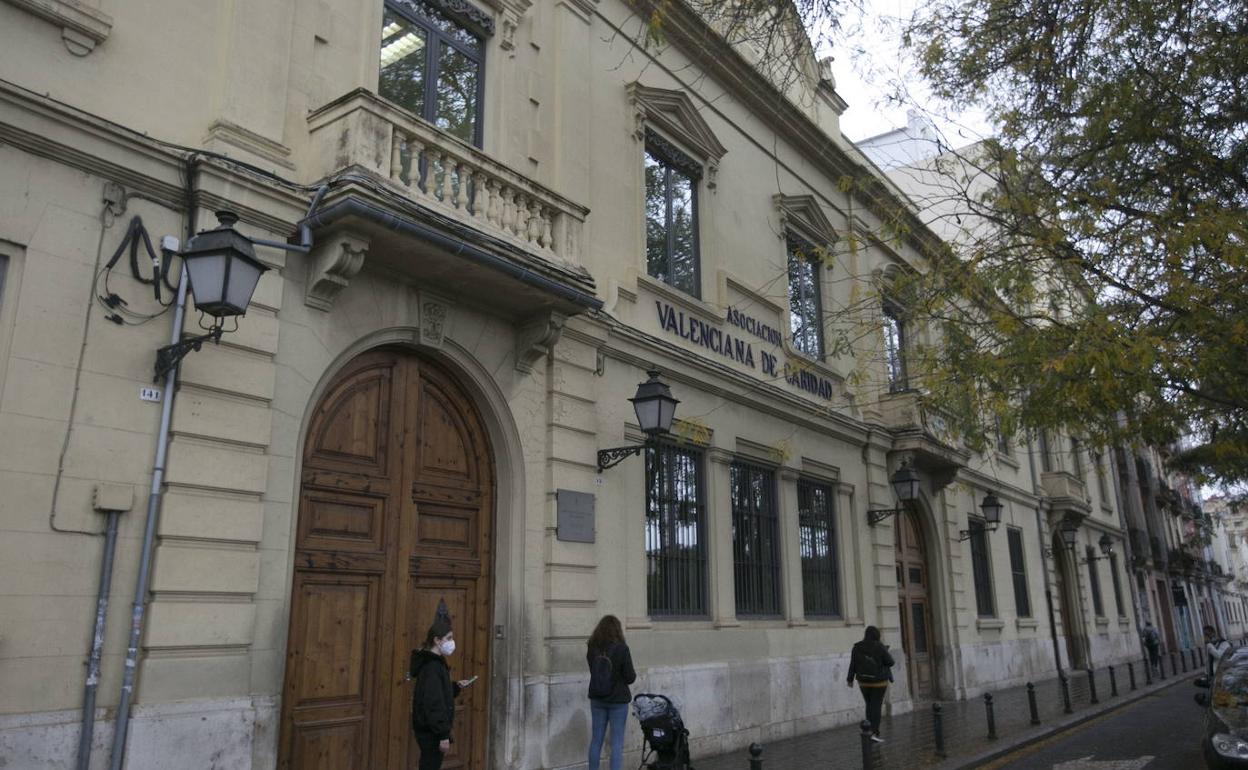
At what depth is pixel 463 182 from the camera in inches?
363

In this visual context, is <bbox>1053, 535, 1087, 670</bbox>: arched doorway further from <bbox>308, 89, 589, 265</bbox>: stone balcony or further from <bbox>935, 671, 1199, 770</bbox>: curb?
<bbox>308, 89, 589, 265</bbox>: stone balcony

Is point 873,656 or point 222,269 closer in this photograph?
→ point 222,269

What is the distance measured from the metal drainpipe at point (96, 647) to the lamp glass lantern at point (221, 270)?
5.41 ft

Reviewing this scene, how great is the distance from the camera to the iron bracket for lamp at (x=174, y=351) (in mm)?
6832

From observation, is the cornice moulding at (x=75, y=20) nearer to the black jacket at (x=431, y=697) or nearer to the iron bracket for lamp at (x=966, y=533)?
the black jacket at (x=431, y=697)

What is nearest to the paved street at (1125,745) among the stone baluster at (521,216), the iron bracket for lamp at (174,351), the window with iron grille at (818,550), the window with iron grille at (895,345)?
the window with iron grille at (818,550)

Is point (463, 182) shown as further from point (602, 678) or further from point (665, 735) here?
point (665, 735)

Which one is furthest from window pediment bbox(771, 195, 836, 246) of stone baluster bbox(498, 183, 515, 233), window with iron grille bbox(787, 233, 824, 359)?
stone baluster bbox(498, 183, 515, 233)

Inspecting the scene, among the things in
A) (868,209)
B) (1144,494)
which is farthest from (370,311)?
(1144,494)

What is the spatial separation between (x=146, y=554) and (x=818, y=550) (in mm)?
11138

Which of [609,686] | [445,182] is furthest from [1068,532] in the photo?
[445,182]

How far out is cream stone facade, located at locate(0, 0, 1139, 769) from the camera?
648 centimetres

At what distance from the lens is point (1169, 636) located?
40250mm

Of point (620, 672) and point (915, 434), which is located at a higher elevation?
point (915, 434)
